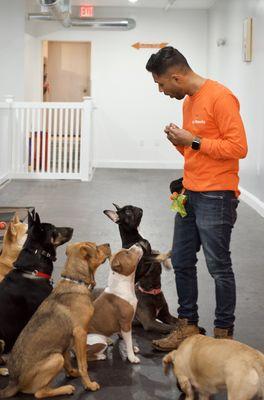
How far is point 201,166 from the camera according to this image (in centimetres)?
289

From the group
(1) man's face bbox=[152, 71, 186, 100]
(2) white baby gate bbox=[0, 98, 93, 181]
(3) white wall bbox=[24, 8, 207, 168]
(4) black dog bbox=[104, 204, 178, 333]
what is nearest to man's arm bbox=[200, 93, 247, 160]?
(1) man's face bbox=[152, 71, 186, 100]

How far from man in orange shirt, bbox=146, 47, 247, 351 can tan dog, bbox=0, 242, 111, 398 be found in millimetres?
533

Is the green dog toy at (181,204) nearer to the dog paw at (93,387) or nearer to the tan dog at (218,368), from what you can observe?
the tan dog at (218,368)

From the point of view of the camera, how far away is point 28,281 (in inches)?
113

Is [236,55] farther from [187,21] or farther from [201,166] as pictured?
[201,166]

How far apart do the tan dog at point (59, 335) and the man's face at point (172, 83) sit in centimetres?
85

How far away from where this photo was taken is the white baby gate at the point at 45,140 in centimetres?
952

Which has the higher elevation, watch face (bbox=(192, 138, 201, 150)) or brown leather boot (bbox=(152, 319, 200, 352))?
watch face (bbox=(192, 138, 201, 150))

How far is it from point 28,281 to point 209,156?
1078 millimetres

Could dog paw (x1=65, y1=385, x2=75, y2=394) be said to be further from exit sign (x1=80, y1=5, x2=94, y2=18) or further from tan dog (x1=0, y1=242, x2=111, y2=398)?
exit sign (x1=80, y1=5, x2=94, y2=18)

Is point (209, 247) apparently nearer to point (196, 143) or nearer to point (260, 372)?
point (196, 143)

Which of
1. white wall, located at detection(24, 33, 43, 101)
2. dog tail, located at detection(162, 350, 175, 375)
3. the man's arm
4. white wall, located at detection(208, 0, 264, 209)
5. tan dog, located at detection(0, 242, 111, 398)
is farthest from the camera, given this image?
white wall, located at detection(24, 33, 43, 101)

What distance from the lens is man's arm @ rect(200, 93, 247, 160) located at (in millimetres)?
2713

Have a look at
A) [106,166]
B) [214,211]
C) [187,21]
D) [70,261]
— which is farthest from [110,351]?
[187,21]
